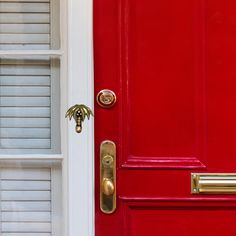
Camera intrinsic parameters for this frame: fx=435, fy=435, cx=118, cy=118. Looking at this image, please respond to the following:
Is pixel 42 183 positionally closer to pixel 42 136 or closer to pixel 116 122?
pixel 42 136

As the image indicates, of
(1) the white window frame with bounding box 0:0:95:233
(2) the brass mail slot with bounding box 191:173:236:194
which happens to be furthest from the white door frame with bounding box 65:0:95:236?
(2) the brass mail slot with bounding box 191:173:236:194

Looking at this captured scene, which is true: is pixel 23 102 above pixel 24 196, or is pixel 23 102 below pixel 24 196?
above

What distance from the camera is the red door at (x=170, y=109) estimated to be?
164cm

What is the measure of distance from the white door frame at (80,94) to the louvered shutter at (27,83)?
104 mm

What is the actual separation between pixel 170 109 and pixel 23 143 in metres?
0.60

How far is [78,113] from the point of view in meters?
1.62

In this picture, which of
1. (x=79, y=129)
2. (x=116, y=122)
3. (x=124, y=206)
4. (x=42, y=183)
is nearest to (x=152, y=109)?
(x=116, y=122)

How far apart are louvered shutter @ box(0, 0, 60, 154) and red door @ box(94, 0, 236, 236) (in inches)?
7.9

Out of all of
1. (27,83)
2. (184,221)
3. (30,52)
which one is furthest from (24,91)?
(184,221)

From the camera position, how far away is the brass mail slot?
165 centimetres

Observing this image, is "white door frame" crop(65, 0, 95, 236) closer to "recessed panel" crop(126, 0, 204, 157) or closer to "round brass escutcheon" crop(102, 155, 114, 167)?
"round brass escutcheon" crop(102, 155, 114, 167)

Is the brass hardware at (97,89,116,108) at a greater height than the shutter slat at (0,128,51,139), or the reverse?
the brass hardware at (97,89,116,108)

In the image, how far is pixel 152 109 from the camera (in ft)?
5.45

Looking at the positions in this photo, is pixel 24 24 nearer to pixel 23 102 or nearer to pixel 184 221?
pixel 23 102
